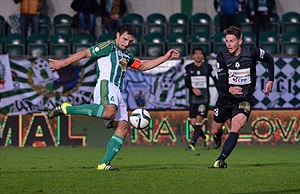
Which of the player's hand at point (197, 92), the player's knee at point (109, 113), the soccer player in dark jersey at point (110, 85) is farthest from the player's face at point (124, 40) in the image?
the player's hand at point (197, 92)

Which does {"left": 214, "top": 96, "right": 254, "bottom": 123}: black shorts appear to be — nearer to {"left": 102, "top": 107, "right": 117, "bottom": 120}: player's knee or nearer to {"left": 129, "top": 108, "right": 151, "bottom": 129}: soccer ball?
{"left": 129, "top": 108, "right": 151, "bottom": 129}: soccer ball

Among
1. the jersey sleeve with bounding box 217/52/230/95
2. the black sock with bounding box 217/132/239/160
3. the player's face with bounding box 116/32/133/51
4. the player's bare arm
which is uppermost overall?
the player's face with bounding box 116/32/133/51

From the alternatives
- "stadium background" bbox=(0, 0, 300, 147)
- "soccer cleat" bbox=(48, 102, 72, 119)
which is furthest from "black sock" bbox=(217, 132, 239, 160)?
"stadium background" bbox=(0, 0, 300, 147)

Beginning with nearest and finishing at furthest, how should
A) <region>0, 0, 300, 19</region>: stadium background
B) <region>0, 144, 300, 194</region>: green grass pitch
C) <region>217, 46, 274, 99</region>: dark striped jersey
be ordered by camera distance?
1. <region>0, 144, 300, 194</region>: green grass pitch
2. <region>217, 46, 274, 99</region>: dark striped jersey
3. <region>0, 0, 300, 19</region>: stadium background

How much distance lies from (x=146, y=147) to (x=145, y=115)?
7588 millimetres

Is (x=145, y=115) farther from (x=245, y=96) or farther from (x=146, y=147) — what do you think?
(x=146, y=147)

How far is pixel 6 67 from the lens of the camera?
20047 mm

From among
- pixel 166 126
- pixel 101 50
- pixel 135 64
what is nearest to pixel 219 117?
pixel 135 64

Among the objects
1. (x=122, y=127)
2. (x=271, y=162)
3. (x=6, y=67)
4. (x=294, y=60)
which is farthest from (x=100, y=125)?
(x=122, y=127)

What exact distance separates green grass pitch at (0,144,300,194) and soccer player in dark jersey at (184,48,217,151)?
2.30 metres

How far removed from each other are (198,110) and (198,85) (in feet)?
1.78

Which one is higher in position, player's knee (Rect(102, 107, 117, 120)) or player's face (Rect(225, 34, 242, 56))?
player's face (Rect(225, 34, 242, 56))

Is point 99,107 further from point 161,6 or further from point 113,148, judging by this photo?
point 161,6

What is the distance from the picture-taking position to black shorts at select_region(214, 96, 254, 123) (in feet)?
39.2
